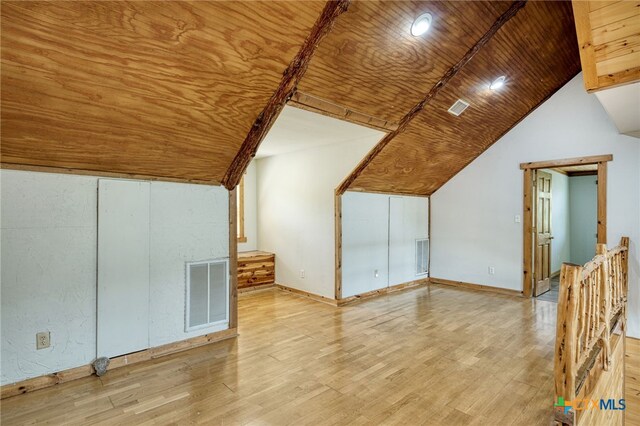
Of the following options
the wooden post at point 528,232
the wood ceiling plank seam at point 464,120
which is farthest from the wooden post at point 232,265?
the wooden post at point 528,232

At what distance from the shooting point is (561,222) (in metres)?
6.84

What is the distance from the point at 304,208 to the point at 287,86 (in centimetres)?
287

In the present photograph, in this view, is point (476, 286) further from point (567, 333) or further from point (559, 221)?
point (567, 333)

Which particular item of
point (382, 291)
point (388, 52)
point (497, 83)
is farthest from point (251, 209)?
point (497, 83)

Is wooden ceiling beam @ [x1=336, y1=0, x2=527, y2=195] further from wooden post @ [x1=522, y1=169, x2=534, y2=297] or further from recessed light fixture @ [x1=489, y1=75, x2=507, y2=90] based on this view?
wooden post @ [x1=522, y1=169, x2=534, y2=297]

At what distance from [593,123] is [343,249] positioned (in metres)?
3.79

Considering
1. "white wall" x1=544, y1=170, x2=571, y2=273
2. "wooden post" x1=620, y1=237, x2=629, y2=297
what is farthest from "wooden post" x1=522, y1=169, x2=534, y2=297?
"wooden post" x1=620, y1=237, x2=629, y2=297

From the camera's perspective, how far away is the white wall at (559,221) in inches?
250

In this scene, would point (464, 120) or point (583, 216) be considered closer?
point (464, 120)

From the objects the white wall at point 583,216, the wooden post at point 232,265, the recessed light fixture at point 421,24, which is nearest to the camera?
the recessed light fixture at point 421,24

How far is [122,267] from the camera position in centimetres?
295

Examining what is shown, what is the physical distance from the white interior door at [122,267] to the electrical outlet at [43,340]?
0.34 m

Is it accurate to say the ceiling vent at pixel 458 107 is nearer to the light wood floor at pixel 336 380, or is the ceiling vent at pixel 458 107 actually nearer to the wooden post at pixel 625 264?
the wooden post at pixel 625 264

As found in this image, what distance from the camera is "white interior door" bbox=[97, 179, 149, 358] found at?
112 inches
